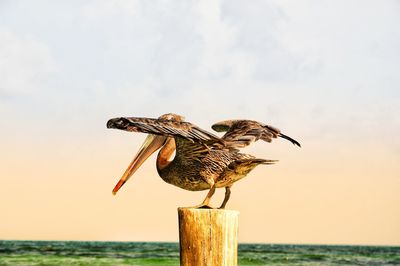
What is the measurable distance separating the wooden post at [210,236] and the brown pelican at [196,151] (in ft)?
1.18

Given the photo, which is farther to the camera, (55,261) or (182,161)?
(55,261)

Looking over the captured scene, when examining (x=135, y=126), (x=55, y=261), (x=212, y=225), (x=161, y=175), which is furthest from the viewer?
(x=55, y=261)

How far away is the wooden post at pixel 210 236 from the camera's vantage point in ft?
16.2

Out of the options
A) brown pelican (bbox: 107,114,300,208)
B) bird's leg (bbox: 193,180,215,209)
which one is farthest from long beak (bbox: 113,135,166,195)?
bird's leg (bbox: 193,180,215,209)

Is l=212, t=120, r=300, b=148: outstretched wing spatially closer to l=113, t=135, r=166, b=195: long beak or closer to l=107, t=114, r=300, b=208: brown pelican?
l=107, t=114, r=300, b=208: brown pelican

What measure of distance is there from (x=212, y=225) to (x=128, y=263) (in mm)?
23872

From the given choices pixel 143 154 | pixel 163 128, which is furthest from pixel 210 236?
pixel 143 154

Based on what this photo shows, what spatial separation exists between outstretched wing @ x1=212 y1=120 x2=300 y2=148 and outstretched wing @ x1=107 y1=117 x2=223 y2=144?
48cm

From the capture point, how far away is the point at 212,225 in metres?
4.94

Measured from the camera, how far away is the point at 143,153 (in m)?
6.31

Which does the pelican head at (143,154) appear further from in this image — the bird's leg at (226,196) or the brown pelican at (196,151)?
the bird's leg at (226,196)

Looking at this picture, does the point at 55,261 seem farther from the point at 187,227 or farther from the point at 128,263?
the point at 187,227

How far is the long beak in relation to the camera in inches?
248

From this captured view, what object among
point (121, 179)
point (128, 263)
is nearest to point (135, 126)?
point (121, 179)
